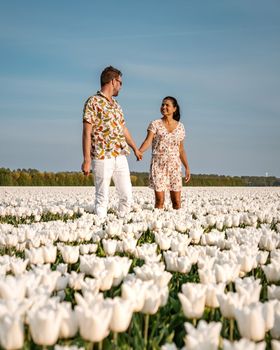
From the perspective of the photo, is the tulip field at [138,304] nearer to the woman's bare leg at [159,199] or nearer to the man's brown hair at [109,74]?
the man's brown hair at [109,74]

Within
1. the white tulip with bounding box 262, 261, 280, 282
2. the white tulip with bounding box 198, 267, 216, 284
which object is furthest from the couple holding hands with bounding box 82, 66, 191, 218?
the white tulip with bounding box 198, 267, 216, 284

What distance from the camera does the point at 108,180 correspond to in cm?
791

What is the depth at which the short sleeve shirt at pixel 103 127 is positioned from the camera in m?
7.96

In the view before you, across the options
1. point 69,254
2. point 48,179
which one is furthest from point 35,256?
point 48,179

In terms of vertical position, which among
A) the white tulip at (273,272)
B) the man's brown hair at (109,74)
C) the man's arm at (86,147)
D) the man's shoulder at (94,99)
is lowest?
the white tulip at (273,272)

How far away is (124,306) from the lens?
1.85m

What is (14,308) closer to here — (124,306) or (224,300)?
(124,306)

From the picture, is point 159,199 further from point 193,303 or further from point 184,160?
point 193,303

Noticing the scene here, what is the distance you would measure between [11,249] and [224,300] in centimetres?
295

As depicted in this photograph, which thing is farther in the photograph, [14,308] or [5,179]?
[5,179]

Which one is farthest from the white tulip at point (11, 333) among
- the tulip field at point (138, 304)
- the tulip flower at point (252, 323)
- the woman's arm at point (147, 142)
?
the woman's arm at point (147, 142)

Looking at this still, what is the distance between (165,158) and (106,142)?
250cm

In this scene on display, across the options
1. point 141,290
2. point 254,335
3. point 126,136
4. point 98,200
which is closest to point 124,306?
point 141,290

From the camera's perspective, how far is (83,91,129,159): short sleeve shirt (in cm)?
796
